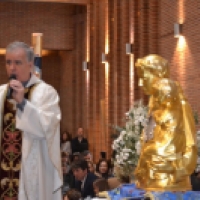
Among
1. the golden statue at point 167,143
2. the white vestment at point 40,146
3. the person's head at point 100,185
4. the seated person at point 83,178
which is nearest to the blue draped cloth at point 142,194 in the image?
the golden statue at point 167,143

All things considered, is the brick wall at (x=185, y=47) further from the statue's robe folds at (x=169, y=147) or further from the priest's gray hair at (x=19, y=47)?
A: the priest's gray hair at (x=19, y=47)

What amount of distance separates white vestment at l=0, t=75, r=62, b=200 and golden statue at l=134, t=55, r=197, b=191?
5.20 feet

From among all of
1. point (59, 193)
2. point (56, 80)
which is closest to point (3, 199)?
point (59, 193)

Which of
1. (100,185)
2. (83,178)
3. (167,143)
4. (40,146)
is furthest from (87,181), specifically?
(40,146)

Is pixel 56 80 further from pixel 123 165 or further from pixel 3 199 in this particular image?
pixel 3 199

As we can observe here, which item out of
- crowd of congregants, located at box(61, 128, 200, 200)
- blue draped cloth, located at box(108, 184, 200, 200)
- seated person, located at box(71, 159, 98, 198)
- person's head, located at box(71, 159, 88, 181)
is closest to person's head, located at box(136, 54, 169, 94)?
blue draped cloth, located at box(108, 184, 200, 200)

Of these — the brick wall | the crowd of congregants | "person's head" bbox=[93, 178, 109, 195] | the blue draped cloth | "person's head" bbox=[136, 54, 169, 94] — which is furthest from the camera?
the brick wall

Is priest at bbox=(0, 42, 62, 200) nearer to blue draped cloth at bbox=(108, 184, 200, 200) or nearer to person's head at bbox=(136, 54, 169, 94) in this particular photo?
blue draped cloth at bbox=(108, 184, 200, 200)

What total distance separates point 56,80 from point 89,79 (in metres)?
4.99

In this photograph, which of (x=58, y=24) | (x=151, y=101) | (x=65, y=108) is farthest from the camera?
(x=65, y=108)

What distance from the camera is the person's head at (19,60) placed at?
5086 millimetres

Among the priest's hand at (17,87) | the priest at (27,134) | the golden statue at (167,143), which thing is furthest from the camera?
the golden statue at (167,143)

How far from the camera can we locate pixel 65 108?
90.8 feet

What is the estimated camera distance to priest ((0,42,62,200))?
508cm
